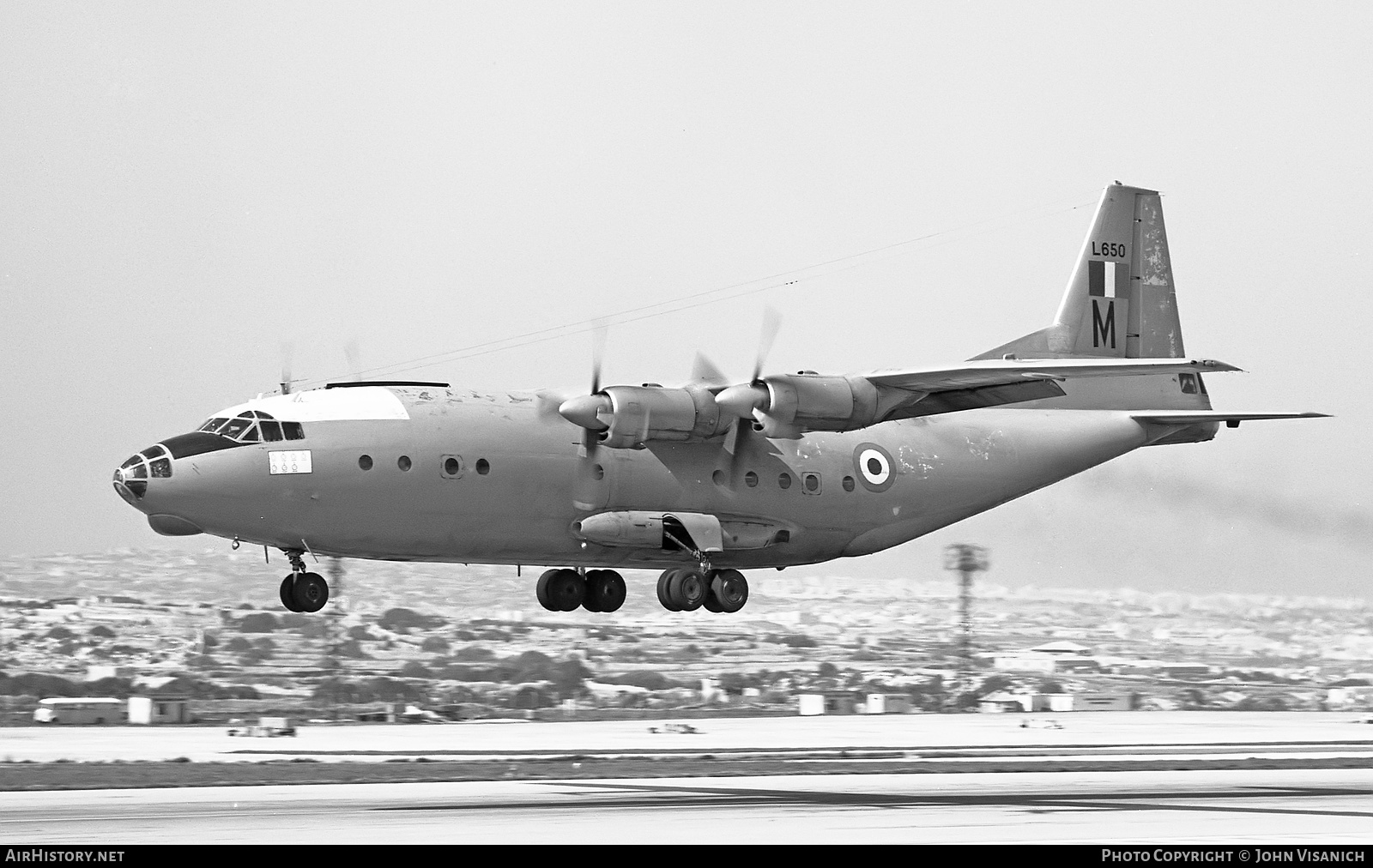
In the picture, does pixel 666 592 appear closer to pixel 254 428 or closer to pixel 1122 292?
pixel 254 428

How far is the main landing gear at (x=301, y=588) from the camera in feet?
92.9

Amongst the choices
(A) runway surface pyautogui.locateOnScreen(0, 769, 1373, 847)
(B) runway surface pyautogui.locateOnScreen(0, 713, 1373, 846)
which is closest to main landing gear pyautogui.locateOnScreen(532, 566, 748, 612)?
(B) runway surface pyautogui.locateOnScreen(0, 713, 1373, 846)

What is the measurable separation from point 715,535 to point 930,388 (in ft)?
14.2

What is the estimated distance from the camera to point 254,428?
2762 centimetres

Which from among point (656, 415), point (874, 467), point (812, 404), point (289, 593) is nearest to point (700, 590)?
point (656, 415)

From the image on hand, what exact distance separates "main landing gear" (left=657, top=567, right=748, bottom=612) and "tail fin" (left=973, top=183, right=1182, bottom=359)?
9042 mm

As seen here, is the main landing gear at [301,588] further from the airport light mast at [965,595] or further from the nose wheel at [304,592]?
the airport light mast at [965,595]

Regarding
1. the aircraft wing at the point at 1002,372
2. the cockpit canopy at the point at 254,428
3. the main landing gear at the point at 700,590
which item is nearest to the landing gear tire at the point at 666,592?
the main landing gear at the point at 700,590

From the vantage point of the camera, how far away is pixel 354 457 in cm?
2772

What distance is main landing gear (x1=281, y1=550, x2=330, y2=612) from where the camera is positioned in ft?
92.9

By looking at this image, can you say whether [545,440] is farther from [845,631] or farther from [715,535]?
[845,631]

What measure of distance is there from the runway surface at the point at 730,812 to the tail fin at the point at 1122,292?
32.7 feet

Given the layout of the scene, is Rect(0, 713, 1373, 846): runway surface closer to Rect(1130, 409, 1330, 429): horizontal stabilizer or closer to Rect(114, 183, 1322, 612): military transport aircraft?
Rect(114, 183, 1322, 612): military transport aircraft
